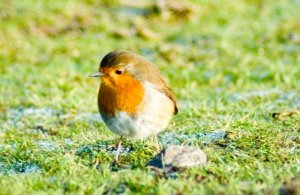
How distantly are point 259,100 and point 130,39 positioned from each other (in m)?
3.82

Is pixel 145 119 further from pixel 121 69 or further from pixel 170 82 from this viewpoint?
pixel 170 82

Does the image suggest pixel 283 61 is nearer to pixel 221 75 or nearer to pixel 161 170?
pixel 221 75

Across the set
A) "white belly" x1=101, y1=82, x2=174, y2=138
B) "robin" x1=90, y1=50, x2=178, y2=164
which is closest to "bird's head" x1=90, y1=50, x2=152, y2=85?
"robin" x1=90, y1=50, x2=178, y2=164

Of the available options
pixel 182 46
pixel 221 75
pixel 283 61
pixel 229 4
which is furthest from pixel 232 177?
pixel 229 4

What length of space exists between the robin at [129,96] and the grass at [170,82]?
25cm

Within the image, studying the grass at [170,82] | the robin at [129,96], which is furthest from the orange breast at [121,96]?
the grass at [170,82]

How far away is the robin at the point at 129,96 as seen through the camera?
5234mm

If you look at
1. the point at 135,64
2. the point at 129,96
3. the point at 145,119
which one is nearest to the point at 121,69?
the point at 135,64

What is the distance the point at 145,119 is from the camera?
5309mm

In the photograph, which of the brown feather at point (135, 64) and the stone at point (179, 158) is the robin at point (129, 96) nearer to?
the brown feather at point (135, 64)

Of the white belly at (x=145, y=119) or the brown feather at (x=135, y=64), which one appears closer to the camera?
the white belly at (x=145, y=119)

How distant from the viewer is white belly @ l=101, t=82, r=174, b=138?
5.24 meters

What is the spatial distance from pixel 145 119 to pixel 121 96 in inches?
10.3

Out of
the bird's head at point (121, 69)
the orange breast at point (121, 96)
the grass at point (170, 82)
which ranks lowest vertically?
the grass at point (170, 82)
